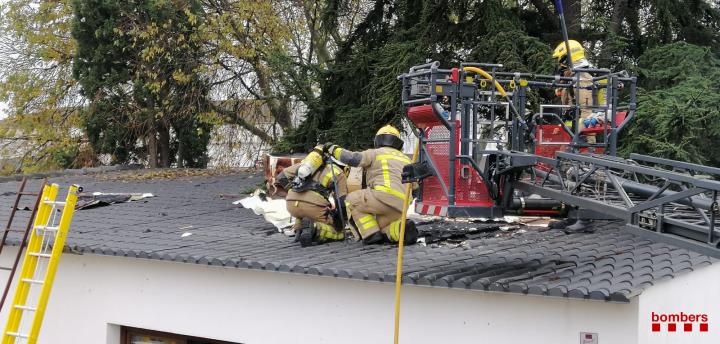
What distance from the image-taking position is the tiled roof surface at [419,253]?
671cm

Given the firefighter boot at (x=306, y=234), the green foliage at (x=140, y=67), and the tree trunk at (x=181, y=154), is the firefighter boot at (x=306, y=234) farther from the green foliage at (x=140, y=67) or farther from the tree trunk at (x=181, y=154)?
the tree trunk at (x=181, y=154)

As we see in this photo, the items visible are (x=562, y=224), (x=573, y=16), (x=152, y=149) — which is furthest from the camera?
(x=152, y=149)

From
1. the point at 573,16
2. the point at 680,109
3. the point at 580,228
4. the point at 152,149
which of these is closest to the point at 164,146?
the point at 152,149

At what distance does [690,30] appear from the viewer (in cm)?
1499

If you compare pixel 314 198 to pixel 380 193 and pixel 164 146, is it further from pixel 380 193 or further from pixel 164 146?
pixel 164 146

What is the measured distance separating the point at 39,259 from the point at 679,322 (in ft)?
23.1

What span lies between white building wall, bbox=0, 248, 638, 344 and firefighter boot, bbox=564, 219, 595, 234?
2653mm

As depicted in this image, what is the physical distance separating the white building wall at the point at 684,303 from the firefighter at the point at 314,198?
390 cm

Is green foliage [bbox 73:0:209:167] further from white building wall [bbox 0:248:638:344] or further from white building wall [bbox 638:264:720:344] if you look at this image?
white building wall [bbox 638:264:720:344]

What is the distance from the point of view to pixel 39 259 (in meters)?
10.1

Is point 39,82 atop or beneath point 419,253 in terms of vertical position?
atop

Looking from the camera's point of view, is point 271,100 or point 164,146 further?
point 164,146

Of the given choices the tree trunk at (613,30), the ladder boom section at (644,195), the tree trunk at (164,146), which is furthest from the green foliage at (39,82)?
the ladder boom section at (644,195)

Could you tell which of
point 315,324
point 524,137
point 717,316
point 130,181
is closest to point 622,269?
point 717,316
